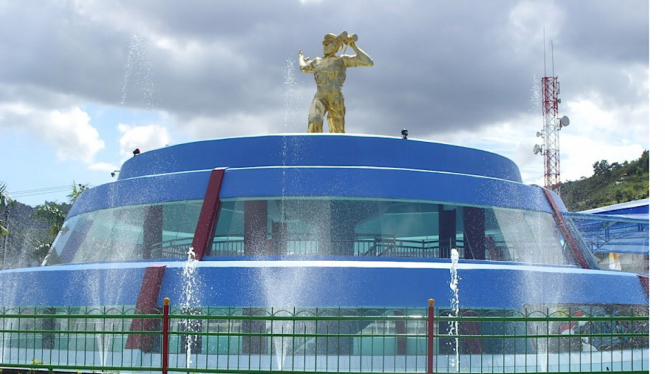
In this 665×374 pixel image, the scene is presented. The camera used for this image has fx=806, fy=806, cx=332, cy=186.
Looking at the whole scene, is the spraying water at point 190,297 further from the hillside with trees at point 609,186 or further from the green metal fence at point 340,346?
the hillside with trees at point 609,186

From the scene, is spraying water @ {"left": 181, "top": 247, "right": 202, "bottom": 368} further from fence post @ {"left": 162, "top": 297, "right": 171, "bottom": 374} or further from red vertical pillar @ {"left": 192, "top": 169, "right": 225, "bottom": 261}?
fence post @ {"left": 162, "top": 297, "right": 171, "bottom": 374}

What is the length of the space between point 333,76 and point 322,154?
13.5 ft

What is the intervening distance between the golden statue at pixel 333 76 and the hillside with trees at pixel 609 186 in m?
49.4

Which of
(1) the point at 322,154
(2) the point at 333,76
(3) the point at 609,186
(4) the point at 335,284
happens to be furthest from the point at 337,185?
(3) the point at 609,186

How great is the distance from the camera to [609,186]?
261ft

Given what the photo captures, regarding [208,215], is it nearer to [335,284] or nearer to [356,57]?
[335,284]

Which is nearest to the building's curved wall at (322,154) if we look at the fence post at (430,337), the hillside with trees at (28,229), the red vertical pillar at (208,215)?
the red vertical pillar at (208,215)

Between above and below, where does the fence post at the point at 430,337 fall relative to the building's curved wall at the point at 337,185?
below

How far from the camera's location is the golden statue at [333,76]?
2439 cm

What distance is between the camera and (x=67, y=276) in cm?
1947

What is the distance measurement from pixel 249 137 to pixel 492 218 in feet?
22.4
